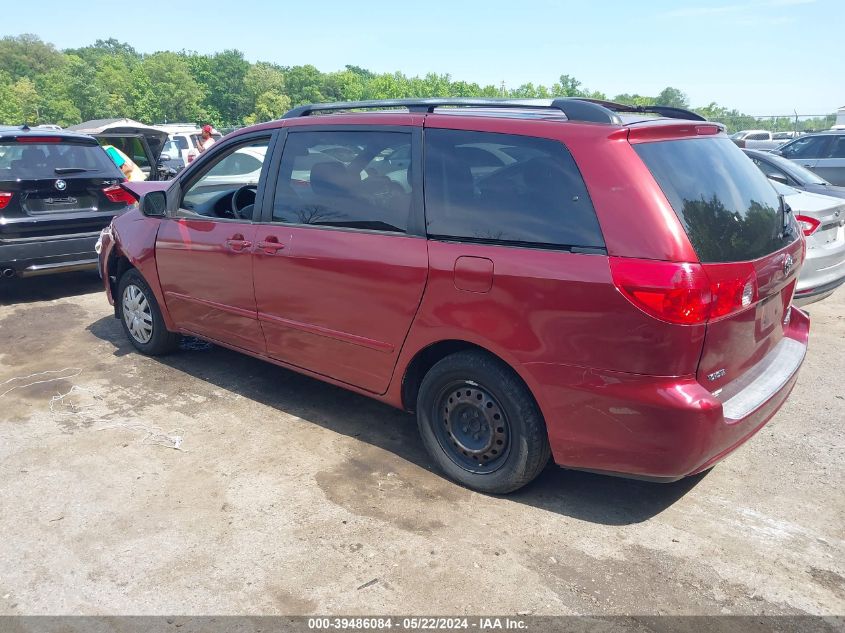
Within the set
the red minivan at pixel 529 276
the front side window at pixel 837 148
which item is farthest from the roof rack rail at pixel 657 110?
the front side window at pixel 837 148

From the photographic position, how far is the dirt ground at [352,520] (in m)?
2.68

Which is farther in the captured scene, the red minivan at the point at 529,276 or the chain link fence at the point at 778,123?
the chain link fence at the point at 778,123

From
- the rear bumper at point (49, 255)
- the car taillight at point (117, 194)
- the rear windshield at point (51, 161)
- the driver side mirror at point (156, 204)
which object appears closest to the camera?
the driver side mirror at point (156, 204)

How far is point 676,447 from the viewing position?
279 centimetres

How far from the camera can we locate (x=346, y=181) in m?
3.77

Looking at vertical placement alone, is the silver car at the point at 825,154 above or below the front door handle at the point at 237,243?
below

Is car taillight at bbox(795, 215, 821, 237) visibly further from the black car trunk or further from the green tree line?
the green tree line

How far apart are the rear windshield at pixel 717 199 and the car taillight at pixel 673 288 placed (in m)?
0.10

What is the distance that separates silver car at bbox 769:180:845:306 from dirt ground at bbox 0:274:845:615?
4.21ft

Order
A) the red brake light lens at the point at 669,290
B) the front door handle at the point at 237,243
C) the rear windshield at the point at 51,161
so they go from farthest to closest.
→ the rear windshield at the point at 51,161, the front door handle at the point at 237,243, the red brake light lens at the point at 669,290

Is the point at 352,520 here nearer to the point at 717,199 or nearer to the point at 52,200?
the point at 717,199

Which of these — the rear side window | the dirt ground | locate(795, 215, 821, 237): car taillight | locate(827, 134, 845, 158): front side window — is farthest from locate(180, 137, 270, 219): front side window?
locate(827, 134, 845, 158): front side window

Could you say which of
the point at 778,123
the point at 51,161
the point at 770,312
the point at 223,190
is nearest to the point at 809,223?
the point at 770,312

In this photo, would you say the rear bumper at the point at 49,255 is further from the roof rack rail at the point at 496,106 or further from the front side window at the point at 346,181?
the front side window at the point at 346,181
